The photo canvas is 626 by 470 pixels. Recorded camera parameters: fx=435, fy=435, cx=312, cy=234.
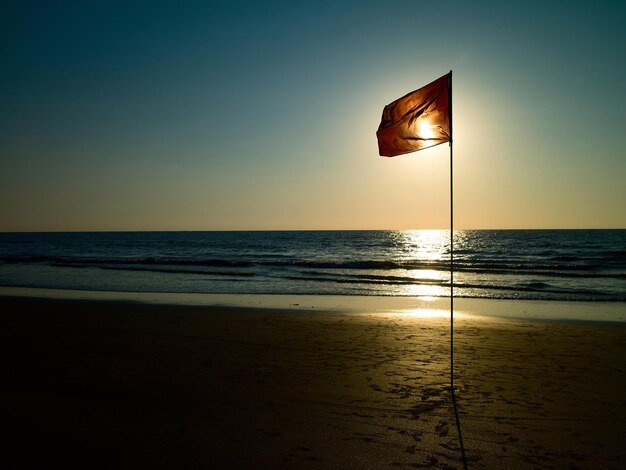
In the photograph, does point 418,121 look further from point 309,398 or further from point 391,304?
point 391,304

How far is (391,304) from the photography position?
17.0 m

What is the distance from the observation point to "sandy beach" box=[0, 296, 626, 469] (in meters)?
4.61

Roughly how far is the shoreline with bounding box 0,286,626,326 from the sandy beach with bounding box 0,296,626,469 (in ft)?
11.0

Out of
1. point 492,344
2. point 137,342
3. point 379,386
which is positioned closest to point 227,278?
point 137,342

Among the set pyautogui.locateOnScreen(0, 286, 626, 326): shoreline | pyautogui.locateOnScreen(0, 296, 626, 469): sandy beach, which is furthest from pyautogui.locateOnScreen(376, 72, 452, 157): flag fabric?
pyautogui.locateOnScreen(0, 286, 626, 326): shoreline

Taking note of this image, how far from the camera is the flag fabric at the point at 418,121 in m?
6.89

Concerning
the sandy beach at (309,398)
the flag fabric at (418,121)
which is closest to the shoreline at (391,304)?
the sandy beach at (309,398)

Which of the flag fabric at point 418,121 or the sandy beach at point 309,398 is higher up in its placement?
the flag fabric at point 418,121

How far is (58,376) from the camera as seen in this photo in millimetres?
7125

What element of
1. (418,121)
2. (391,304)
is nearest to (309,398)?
(418,121)

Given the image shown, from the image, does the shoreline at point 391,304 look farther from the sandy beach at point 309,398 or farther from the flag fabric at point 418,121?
the flag fabric at point 418,121

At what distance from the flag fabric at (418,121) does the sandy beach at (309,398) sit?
3.96 meters

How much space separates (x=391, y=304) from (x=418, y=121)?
10.8 meters

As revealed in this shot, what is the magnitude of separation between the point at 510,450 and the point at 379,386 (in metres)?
2.35
